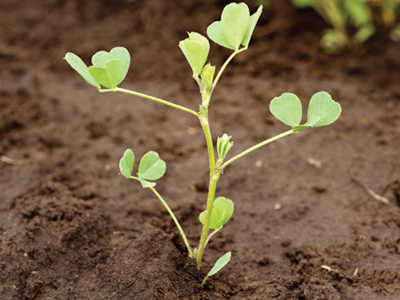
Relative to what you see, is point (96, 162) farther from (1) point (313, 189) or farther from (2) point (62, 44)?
(2) point (62, 44)

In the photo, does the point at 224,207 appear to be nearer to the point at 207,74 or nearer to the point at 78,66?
the point at 207,74

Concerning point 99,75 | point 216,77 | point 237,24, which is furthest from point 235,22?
point 99,75

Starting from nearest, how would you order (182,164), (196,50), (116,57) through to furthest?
(196,50)
(116,57)
(182,164)

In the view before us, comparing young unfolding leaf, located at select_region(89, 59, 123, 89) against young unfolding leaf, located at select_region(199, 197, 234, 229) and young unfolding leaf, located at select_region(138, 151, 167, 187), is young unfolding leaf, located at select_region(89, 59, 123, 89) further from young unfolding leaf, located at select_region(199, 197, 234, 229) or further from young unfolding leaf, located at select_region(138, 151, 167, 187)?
young unfolding leaf, located at select_region(199, 197, 234, 229)

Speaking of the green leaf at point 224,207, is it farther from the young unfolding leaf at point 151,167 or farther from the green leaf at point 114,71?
the green leaf at point 114,71

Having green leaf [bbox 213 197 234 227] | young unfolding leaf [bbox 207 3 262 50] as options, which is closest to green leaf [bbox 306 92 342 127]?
young unfolding leaf [bbox 207 3 262 50]
